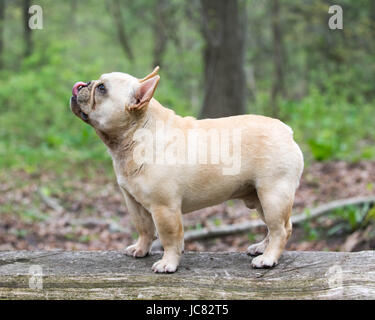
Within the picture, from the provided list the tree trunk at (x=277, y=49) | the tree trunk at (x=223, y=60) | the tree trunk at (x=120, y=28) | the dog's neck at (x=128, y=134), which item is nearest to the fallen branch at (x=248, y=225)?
the tree trunk at (x=223, y=60)

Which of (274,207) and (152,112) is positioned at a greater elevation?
(152,112)

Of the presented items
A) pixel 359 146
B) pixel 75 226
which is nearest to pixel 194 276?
pixel 75 226

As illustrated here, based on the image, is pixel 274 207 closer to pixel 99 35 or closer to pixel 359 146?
pixel 359 146

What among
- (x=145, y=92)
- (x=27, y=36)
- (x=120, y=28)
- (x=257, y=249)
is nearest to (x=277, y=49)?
(x=120, y=28)

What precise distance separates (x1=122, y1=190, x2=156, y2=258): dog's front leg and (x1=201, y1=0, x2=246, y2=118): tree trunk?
5549mm

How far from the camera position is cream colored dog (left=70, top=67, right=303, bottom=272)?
3.31 m

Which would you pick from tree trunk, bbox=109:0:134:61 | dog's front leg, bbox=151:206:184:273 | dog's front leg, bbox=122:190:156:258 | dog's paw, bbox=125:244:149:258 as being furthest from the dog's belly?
tree trunk, bbox=109:0:134:61

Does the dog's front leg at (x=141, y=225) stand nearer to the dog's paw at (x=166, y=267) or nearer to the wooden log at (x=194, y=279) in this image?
the wooden log at (x=194, y=279)

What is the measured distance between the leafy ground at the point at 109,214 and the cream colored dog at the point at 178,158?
2.86 metres

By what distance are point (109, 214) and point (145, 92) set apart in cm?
521

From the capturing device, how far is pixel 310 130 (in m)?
12.7

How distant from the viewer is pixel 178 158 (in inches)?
133

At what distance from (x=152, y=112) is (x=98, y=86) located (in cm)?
44
